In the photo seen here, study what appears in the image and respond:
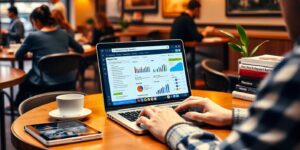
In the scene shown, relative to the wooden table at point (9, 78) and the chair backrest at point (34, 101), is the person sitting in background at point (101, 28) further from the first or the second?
the chair backrest at point (34, 101)

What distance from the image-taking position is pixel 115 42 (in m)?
1.56

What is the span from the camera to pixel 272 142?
0.62m

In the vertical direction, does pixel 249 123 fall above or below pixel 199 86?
above

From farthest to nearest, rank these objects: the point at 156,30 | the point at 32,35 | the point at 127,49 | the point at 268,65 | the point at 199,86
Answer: the point at 156,30 < the point at 199,86 < the point at 32,35 < the point at 268,65 < the point at 127,49

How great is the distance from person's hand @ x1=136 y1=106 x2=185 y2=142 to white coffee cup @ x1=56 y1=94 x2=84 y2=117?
0.29m

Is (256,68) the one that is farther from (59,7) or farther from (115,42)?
(59,7)

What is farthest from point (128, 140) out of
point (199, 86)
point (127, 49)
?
point (199, 86)

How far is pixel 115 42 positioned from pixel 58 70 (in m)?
2.09

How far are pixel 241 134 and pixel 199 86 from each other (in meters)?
4.74

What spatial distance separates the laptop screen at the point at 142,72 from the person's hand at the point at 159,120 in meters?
0.27

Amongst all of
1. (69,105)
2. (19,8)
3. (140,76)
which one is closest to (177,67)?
(140,76)

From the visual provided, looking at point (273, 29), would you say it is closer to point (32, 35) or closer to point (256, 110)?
point (32, 35)

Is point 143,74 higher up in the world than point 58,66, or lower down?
higher up

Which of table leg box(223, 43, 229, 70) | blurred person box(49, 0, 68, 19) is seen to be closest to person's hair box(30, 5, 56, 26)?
blurred person box(49, 0, 68, 19)
